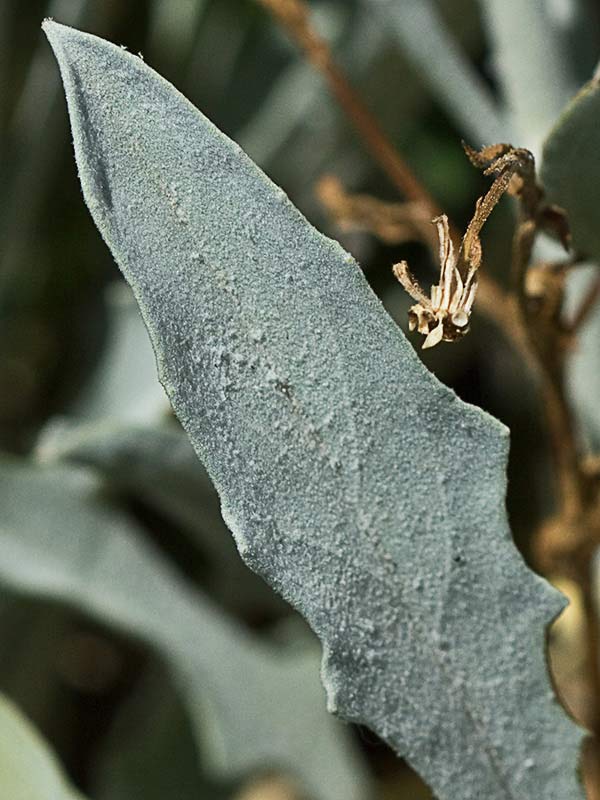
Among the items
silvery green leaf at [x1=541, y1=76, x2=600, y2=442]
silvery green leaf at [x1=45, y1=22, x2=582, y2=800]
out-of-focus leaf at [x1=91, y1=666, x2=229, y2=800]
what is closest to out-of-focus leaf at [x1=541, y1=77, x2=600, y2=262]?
silvery green leaf at [x1=541, y1=76, x2=600, y2=442]

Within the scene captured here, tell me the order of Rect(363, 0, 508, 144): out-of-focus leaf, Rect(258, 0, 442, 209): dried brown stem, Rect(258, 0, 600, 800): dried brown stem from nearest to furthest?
Rect(258, 0, 600, 800): dried brown stem, Rect(258, 0, 442, 209): dried brown stem, Rect(363, 0, 508, 144): out-of-focus leaf

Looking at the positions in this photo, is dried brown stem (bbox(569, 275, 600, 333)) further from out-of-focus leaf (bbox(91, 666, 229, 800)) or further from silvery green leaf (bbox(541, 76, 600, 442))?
out-of-focus leaf (bbox(91, 666, 229, 800))

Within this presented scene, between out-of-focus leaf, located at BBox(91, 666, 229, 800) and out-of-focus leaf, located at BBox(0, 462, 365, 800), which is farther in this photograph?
out-of-focus leaf, located at BBox(91, 666, 229, 800)

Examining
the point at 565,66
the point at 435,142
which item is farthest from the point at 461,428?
the point at 435,142

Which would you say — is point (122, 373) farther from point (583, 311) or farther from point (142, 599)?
point (583, 311)

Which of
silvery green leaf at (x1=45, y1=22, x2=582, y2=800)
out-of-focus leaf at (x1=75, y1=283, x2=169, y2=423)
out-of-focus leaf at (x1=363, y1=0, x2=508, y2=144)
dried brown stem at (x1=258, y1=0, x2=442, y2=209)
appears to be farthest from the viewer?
out-of-focus leaf at (x1=75, y1=283, x2=169, y2=423)

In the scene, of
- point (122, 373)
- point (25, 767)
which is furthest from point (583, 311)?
point (122, 373)

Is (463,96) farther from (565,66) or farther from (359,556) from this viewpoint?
(359,556)
